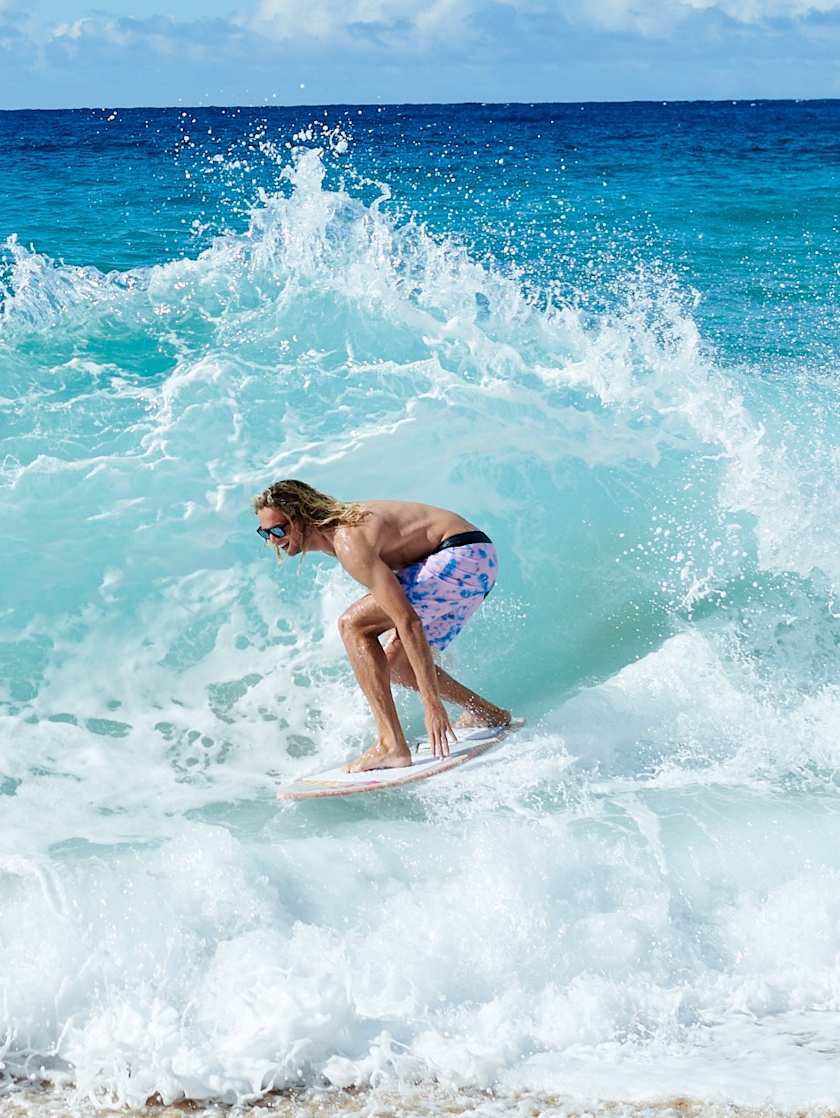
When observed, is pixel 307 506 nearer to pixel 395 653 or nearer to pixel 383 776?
pixel 395 653

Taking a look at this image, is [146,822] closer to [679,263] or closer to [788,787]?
[788,787]

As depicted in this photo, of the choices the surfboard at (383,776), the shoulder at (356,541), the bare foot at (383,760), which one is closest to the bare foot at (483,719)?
the surfboard at (383,776)

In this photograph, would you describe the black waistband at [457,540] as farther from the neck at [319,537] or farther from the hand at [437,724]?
the hand at [437,724]

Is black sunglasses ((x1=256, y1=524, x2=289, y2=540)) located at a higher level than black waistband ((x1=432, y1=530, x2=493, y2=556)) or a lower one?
higher

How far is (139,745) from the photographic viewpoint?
5.58 m

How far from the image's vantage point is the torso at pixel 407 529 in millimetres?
4898

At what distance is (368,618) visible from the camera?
4992 mm

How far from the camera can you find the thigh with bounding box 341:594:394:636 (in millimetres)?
4973

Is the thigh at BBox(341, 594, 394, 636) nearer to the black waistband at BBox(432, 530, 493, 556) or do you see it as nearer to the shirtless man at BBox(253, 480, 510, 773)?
the shirtless man at BBox(253, 480, 510, 773)

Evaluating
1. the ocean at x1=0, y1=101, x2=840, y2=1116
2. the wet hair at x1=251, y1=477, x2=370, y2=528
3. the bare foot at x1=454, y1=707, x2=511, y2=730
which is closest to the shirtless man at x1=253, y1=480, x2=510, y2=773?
the wet hair at x1=251, y1=477, x2=370, y2=528

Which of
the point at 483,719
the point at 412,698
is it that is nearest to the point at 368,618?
the point at 483,719

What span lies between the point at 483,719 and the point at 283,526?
142cm

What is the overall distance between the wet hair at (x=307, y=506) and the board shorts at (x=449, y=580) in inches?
15.5

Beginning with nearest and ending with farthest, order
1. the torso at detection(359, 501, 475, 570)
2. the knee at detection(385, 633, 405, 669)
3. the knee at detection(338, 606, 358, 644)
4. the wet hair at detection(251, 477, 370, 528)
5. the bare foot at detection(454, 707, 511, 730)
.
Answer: the wet hair at detection(251, 477, 370, 528) → the torso at detection(359, 501, 475, 570) → the knee at detection(338, 606, 358, 644) → the knee at detection(385, 633, 405, 669) → the bare foot at detection(454, 707, 511, 730)
